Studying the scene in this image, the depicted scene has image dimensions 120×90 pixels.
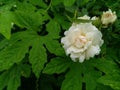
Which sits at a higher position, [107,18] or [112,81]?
[107,18]

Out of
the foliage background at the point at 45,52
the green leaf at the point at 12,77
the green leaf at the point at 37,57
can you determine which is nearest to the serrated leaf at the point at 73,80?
the foliage background at the point at 45,52

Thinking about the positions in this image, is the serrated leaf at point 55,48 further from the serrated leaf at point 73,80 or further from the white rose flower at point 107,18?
the white rose flower at point 107,18

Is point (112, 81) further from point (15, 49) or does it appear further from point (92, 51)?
point (15, 49)

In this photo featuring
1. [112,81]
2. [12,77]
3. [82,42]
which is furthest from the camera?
[12,77]

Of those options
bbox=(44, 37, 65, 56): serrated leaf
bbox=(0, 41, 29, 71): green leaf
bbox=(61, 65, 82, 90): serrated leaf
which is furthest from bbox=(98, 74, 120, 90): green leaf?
bbox=(0, 41, 29, 71): green leaf

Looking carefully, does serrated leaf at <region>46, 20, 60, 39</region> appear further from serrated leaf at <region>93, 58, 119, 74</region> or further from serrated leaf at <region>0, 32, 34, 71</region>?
serrated leaf at <region>93, 58, 119, 74</region>

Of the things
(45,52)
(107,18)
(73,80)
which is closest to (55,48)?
→ (45,52)

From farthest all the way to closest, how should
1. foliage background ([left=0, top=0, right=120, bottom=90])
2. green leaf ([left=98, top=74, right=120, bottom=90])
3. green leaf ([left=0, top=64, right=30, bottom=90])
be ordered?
green leaf ([left=0, top=64, right=30, bottom=90]) → foliage background ([left=0, top=0, right=120, bottom=90]) → green leaf ([left=98, top=74, right=120, bottom=90])
